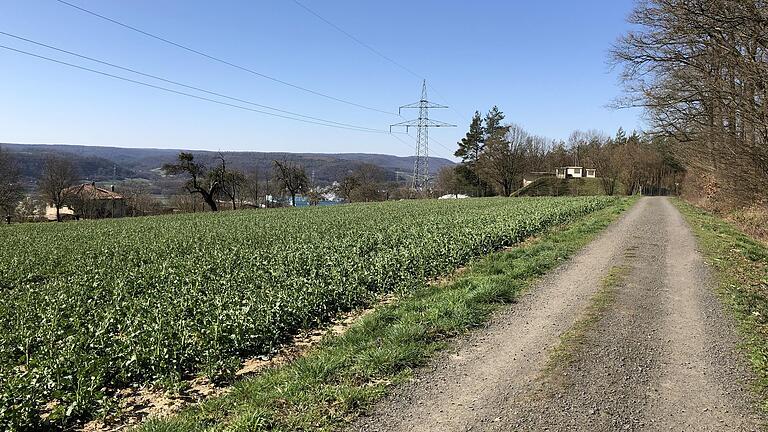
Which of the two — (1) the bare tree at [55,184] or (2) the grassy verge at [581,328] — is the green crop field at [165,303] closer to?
(2) the grassy verge at [581,328]

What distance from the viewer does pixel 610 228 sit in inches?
859

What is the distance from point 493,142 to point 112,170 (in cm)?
9152

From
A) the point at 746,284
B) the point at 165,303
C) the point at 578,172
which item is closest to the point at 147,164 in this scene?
the point at 578,172

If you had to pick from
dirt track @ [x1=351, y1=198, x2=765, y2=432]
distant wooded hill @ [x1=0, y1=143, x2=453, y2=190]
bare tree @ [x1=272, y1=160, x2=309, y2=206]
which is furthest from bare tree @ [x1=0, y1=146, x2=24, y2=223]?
dirt track @ [x1=351, y1=198, x2=765, y2=432]

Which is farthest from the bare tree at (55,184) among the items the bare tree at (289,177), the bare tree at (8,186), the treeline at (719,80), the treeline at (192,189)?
the treeline at (719,80)

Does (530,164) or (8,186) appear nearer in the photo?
(8,186)

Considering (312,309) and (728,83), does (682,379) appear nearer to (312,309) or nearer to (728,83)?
(312,309)

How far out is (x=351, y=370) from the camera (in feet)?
18.8

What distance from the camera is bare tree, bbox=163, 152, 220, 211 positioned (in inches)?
2475

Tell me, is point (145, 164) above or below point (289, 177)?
above

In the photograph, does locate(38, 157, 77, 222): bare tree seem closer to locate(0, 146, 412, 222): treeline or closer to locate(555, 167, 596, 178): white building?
locate(0, 146, 412, 222): treeline

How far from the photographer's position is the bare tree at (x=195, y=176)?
6288cm

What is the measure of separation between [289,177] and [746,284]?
7579 centimetres

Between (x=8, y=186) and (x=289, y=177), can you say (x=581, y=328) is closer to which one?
(x=8, y=186)
